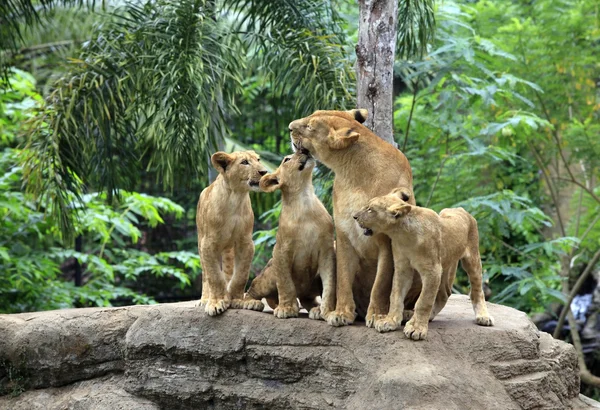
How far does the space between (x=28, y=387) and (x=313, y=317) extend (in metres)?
3.00

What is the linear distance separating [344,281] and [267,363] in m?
0.91

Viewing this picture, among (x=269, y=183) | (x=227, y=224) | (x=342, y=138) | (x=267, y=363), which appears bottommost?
(x=267, y=363)

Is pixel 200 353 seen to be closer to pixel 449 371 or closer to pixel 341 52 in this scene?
pixel 449 371

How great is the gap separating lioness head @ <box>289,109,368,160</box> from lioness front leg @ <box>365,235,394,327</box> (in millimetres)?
773

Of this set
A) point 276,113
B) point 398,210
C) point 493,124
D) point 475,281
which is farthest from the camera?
point 276,113

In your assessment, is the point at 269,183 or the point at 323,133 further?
the point at 269,183

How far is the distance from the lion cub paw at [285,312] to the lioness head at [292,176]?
922 mm

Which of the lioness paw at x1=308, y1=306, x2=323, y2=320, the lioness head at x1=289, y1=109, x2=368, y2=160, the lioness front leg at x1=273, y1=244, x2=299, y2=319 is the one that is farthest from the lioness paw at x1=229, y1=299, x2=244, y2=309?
the lioness head at x1=289, y1=109, x2=368, y2=160

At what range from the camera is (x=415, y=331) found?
210 inches

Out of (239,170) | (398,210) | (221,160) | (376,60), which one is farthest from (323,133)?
(376,60)

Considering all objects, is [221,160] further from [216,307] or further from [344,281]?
[344,281]

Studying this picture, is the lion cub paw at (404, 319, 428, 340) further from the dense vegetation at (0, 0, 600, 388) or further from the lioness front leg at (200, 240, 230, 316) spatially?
the dense vegetation at (0, 0, 600, 388)

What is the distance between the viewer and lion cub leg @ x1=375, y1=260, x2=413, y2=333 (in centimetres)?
540

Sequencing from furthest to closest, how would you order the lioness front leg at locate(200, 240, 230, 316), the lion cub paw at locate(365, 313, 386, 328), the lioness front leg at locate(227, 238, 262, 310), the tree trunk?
the tree trunk
the lioness front leg at locate(227, 238, 262, 310)
the lioness front leg at locate(200, 240, 230, 316)
the lion cub paw at locate(365, 313, 386, 328)
